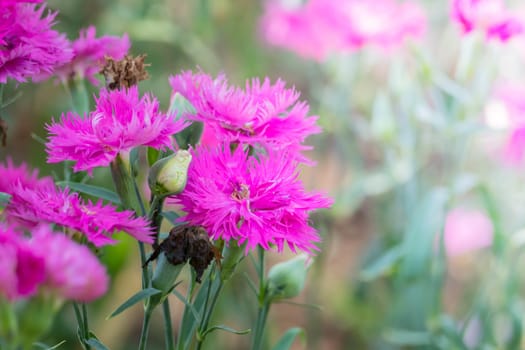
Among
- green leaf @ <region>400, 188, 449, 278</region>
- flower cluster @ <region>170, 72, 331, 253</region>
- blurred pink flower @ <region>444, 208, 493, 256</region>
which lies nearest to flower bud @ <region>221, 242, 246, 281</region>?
flower cluster @ <region>170, 72, 331, 253</region>

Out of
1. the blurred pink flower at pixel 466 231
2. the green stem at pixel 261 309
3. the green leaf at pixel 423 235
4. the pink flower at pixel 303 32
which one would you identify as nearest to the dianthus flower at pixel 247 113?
the green stem at pixel 261 309

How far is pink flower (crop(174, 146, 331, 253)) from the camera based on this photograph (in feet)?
1.49

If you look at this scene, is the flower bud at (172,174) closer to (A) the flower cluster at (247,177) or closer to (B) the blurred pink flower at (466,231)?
(A) the flower cluster at (247,177)

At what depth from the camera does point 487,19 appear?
0.73 meters

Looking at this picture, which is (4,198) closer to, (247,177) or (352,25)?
(247,177)

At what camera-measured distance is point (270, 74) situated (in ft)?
6.97

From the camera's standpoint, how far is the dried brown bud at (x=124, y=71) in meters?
0.52

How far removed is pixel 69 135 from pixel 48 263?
0.11 m

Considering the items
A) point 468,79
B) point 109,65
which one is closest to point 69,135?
point 109,65

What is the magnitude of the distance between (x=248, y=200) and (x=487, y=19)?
1.30 feet

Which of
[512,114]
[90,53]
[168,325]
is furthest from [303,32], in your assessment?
[168,325]

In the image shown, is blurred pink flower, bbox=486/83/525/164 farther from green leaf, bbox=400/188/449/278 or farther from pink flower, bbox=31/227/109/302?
pink flower, bbox=31/227/109/302

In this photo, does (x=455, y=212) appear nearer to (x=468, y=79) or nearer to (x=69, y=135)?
(x=468, y=79)

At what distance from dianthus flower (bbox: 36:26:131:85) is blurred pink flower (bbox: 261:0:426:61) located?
19.6 inches
